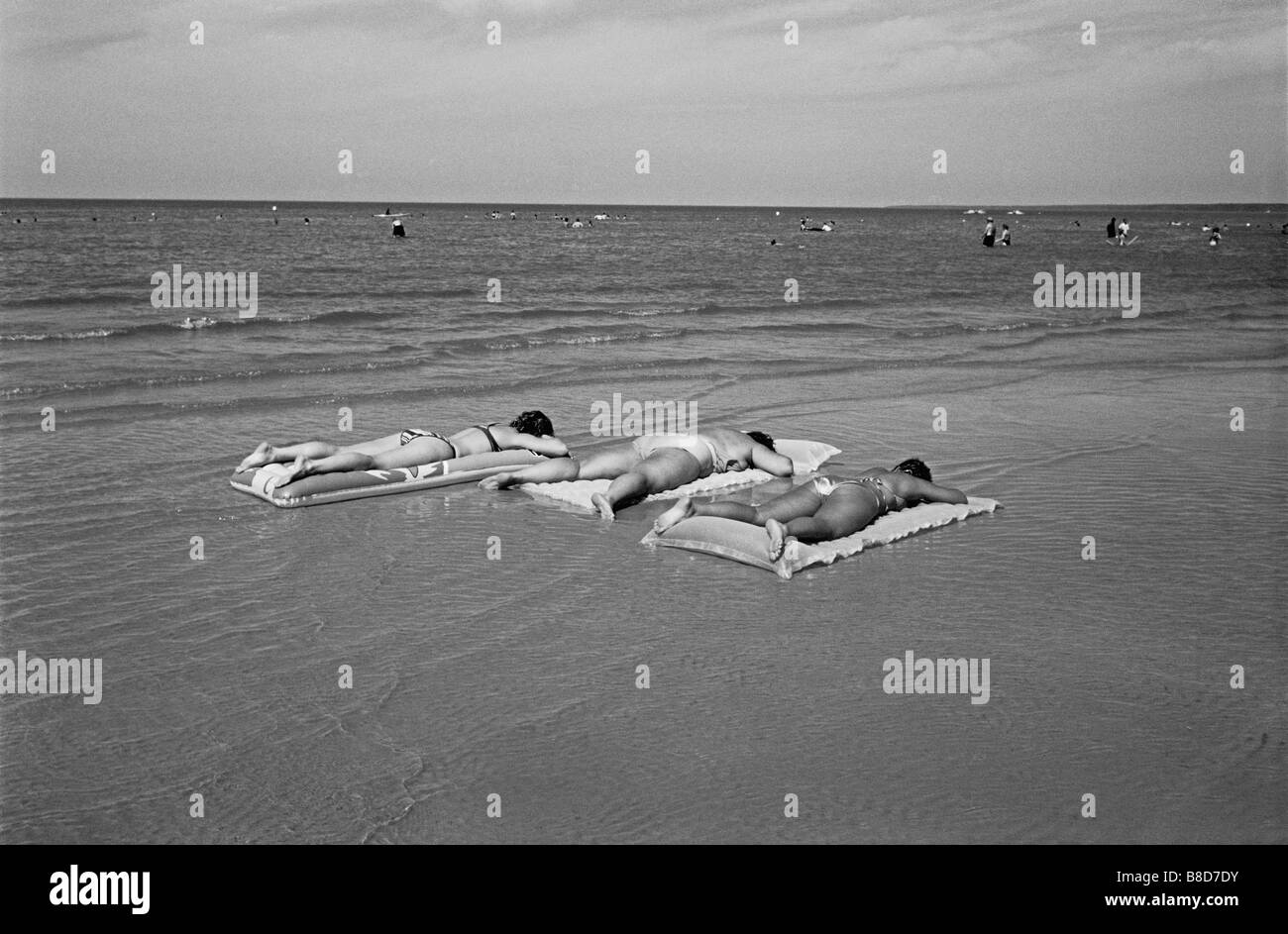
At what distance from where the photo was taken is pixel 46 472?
10.6m

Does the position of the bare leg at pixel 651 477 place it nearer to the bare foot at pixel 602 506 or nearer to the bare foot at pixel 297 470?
the bare foot at pixel 602 506

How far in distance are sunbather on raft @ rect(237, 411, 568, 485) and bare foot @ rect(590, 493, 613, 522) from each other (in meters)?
1.39

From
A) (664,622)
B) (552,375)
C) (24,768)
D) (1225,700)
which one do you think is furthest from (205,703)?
(552,375)

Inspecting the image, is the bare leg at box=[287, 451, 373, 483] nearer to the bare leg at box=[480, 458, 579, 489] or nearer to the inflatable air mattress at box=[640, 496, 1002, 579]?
the bare leg at box=[480, 458, 579, 489]

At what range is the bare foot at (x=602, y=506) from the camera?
381 inches

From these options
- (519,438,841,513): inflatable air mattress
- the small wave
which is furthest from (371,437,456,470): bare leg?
the small wave

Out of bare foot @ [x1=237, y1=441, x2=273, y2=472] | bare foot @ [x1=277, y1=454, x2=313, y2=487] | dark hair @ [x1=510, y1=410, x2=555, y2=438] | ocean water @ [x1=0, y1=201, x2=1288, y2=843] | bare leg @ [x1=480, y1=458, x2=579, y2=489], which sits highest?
dark hair @ [x1=510, y1=410, x2=555, y2=438]

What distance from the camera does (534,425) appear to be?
1152 centimetres

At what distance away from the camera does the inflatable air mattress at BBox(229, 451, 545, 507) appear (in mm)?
9758

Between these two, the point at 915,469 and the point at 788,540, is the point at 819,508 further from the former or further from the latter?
the point at 915,469

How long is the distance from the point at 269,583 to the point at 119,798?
2.86 m

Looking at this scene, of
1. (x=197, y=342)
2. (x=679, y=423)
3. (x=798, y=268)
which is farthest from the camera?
(x=798, y=268)

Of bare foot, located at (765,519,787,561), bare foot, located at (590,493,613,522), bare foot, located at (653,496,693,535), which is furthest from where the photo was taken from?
bare foot, located at (590,493,613,522)
